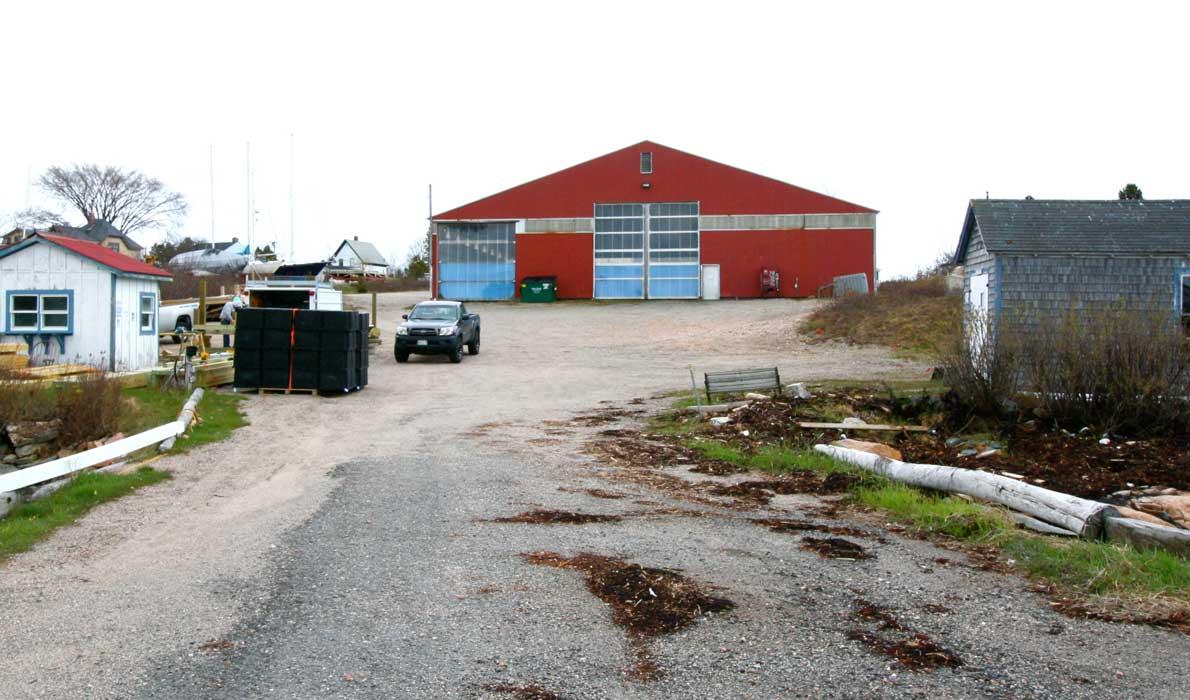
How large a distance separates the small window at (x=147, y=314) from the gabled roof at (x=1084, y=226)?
18590 mm

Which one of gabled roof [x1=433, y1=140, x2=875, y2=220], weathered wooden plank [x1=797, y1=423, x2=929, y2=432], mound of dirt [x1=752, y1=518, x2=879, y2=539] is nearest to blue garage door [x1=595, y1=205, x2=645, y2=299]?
gabled roof [x1=433, y1=140, x2=875, y2=220]

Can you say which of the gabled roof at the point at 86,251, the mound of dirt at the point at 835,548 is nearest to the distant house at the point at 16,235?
the gabled roof at the point at 86,251

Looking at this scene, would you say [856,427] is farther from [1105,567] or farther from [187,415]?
[187,415]

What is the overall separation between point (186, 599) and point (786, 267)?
46707mm

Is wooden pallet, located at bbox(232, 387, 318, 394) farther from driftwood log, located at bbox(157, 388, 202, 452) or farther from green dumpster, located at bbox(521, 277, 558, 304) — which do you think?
green dumpster, located at bbox(521, 277, 558, 304)

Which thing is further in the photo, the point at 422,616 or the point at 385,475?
the point at 385,475

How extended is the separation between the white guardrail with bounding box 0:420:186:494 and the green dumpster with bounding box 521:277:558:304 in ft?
123

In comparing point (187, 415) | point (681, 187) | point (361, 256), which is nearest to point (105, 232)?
point (361, 256)

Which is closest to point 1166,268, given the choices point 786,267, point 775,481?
point 775,481

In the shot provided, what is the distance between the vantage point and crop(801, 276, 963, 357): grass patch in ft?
104

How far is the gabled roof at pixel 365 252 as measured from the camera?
315ft

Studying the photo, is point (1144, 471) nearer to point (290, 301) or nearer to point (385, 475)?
point (385, 475)

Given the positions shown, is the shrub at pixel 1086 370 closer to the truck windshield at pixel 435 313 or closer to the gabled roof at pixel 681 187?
the truck windshield at pixel 435 313

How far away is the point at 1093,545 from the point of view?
7.18m
